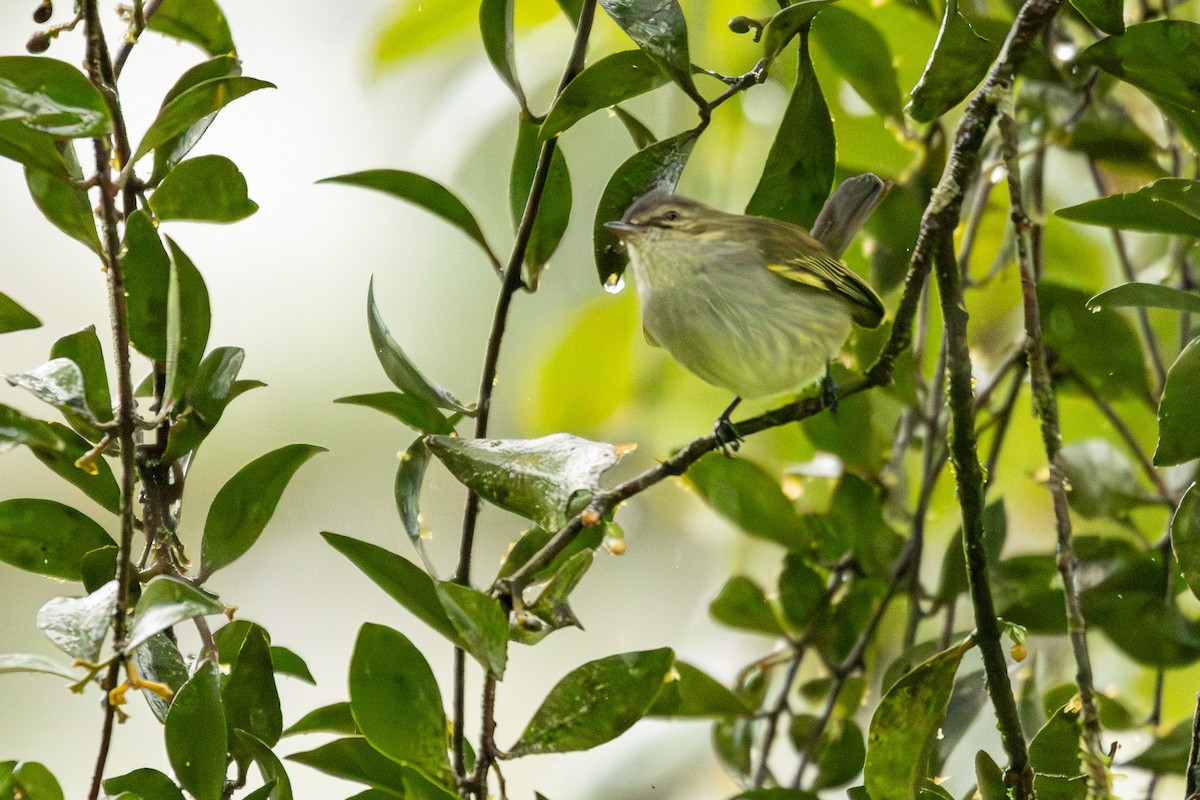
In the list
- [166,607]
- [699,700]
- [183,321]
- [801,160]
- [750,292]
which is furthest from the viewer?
[750,292]

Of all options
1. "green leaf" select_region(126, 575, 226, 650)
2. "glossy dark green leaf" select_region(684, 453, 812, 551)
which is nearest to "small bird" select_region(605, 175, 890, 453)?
"glossy dark green leaf" select_region(684, 453, 812, 551)

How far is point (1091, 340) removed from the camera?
94 cm

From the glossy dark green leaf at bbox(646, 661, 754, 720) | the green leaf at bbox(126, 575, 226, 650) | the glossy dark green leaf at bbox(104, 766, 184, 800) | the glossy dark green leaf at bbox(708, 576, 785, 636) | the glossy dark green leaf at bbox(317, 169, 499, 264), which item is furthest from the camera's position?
the glossy dark green leaf at bbox(708, 576, 785, 636)

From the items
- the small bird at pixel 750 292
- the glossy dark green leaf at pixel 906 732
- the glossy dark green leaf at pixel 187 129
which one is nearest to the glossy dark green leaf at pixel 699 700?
the small bird at pixel 750 292

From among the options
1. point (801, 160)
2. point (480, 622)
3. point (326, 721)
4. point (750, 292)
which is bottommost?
point (326, 721)

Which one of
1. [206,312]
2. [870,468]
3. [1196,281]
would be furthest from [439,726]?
[1196,281]

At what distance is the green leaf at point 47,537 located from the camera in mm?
610

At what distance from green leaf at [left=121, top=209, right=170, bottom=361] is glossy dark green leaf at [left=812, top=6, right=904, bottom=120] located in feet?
1.82

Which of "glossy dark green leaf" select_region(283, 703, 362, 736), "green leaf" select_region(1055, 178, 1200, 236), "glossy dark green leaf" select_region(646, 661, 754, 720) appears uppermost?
"green leaf" select_region(1055, 178, 1200, 236)

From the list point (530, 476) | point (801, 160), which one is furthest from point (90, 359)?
point (801, 160)

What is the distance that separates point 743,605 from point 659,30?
0.55 m

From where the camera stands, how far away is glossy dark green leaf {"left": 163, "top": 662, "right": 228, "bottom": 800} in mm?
535

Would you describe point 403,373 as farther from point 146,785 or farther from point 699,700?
point 699,700

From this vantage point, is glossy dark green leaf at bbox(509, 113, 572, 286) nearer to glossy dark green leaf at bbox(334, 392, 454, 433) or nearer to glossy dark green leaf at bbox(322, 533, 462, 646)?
glossy dark green leaf at bbox(334, 392, 454, 433)
